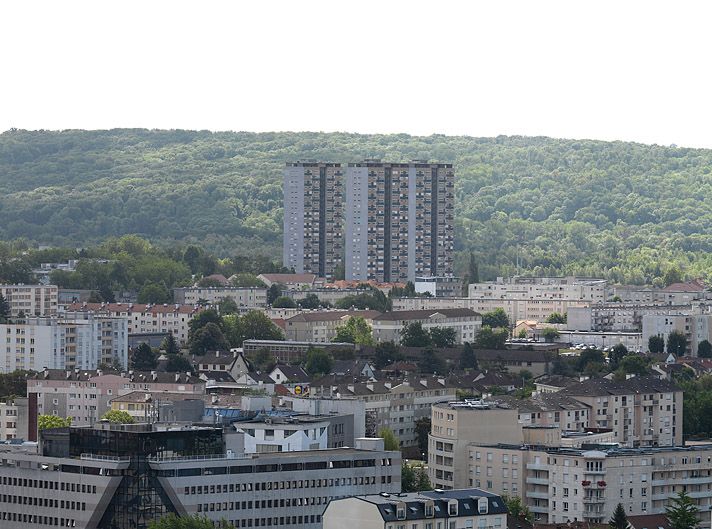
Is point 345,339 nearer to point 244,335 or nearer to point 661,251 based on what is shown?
point 244,335

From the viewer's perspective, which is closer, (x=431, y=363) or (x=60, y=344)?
(x=60, y=344)

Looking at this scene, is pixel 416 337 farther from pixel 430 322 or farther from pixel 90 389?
pixel 90 389

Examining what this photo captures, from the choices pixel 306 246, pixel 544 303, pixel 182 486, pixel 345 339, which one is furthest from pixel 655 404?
pixel 306 246

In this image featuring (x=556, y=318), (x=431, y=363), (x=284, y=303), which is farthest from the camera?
(x=556, y=318)

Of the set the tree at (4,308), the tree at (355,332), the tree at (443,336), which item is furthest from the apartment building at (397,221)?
the tree at (4,308)

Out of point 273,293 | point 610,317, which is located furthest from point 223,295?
point 610,317

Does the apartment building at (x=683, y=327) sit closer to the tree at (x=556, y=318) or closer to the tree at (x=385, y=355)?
the tree at (x=385, y=355)

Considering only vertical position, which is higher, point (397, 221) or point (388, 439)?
point (397, 221)
